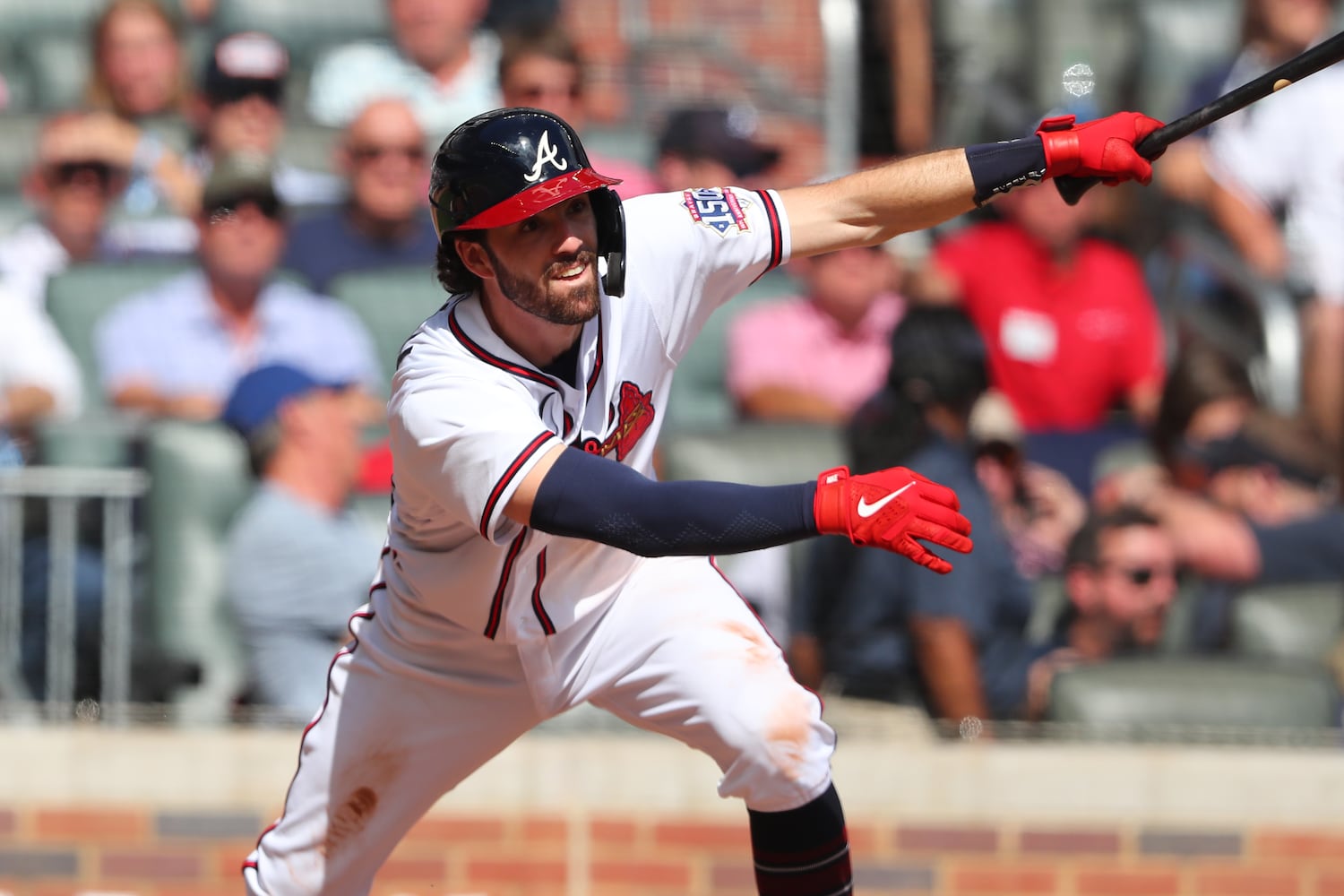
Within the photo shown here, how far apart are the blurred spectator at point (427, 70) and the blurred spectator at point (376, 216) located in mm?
548

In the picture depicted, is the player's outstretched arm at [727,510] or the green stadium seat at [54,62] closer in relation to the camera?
the player's outstretched arm at [727,510]

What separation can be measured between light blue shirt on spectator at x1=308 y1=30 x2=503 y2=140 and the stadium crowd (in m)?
0.01

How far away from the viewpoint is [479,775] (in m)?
4.71

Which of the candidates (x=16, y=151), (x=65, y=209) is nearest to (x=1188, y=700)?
(x=65, y=209)

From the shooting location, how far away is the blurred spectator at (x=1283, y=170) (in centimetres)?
611

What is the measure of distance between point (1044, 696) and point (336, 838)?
2.07 metres

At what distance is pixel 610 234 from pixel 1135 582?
2.31 meters

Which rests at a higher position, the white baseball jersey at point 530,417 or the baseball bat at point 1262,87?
the baseball bat at point 1262,87

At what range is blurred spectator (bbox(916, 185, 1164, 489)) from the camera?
577cm

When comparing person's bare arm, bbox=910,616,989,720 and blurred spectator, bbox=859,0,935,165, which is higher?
blurred spectator, bbox=859,0,935,165

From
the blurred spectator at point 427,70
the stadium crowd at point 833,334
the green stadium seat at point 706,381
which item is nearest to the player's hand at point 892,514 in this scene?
the stadium crowd at point 833,334

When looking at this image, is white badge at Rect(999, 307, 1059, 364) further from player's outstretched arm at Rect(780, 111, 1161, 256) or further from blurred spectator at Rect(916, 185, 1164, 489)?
player's outstretched arm at Rect(780, 111, 1161, 256)

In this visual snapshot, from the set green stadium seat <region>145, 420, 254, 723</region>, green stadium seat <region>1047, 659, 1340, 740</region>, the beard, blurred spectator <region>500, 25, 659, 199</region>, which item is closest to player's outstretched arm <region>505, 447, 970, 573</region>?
the beard

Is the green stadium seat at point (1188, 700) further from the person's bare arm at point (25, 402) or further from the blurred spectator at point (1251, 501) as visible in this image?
the person's bare arm at point (25, 402)
